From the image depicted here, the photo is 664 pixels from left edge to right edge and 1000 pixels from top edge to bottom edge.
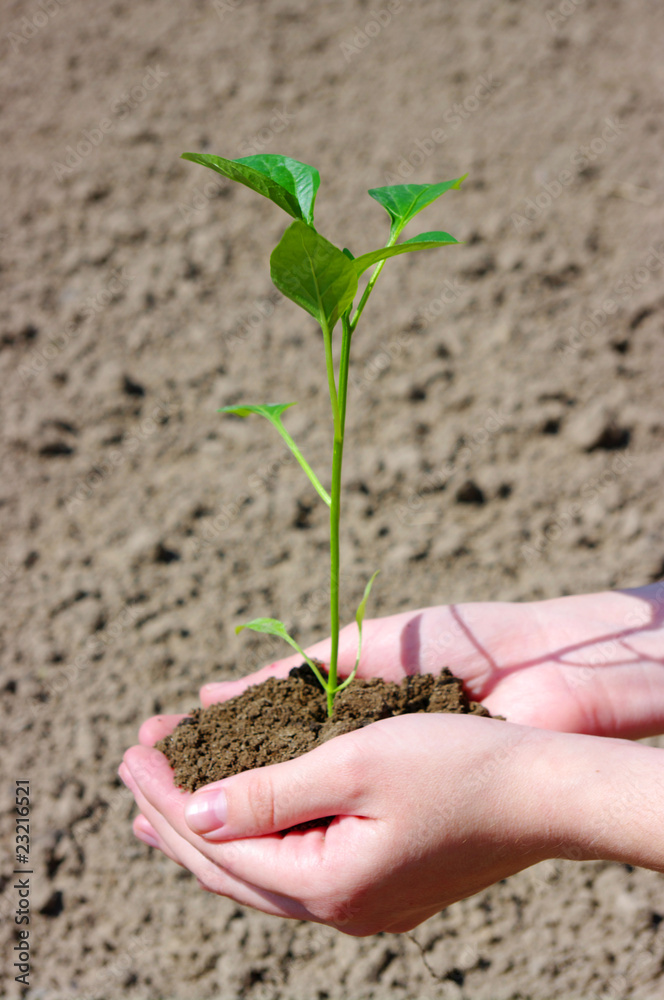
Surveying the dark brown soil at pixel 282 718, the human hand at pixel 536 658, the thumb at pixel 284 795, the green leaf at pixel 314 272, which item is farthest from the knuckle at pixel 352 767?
the green leaf at pixel 314 272

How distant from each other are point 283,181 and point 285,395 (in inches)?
53.7

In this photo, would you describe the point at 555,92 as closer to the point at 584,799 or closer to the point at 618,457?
the point at 618,457

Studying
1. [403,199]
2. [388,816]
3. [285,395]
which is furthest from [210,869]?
[285,395]

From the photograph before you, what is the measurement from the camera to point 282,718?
102 cm

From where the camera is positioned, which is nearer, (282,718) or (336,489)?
(336,489)

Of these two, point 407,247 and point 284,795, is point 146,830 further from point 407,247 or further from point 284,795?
point 407,247

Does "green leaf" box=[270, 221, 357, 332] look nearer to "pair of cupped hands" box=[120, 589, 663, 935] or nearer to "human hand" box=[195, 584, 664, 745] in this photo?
"pair of cupped hands" box=[120, 589, 663, 935]

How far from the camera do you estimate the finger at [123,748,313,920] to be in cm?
93

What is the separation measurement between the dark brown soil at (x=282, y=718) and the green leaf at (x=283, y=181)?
68cm

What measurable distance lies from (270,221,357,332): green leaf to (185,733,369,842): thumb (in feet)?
1.74

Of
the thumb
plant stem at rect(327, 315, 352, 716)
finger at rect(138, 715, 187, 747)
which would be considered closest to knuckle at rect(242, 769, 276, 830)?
the thumb

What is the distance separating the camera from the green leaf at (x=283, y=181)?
736mm

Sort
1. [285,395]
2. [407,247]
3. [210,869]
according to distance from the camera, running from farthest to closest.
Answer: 1. [285,395]
2. [210,869]
3. [407,247]

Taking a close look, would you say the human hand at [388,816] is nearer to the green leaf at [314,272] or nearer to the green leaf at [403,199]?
the green leaf at [314,272]
